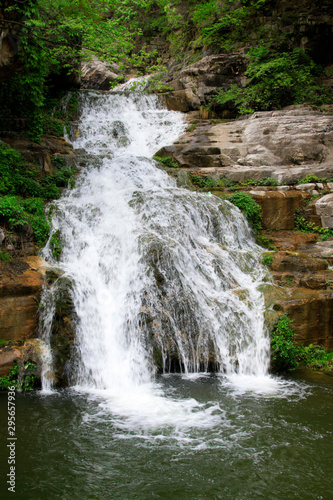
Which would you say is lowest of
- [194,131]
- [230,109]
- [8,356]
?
[8,356]

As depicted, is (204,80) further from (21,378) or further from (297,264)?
(21,378)

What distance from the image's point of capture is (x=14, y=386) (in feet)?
21.6

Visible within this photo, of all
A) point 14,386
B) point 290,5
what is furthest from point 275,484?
point 290,5

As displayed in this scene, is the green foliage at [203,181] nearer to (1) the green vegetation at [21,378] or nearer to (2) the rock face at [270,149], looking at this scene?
(2) the rock face at [270,149]

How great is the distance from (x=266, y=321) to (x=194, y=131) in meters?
11.8

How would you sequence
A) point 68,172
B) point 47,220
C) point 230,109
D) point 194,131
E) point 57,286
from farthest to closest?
point 230,109, point 194,131, point 68,172, point 47,220, point 57,286

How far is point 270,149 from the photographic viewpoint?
48.6ft

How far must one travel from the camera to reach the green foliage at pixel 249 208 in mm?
11914

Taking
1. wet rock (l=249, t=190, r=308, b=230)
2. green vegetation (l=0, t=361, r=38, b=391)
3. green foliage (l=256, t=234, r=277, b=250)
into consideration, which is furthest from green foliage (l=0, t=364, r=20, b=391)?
wet rock (l=249, t=190, r=308, b=230)

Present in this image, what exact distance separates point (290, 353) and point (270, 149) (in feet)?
32.4

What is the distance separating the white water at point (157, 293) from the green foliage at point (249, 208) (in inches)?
17.2

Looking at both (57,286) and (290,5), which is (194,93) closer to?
(290,5)

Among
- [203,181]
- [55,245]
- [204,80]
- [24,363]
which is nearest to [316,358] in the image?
[24,363]

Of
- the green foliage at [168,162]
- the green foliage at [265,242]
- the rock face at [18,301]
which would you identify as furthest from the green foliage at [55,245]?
the green foliage at [168,162]
